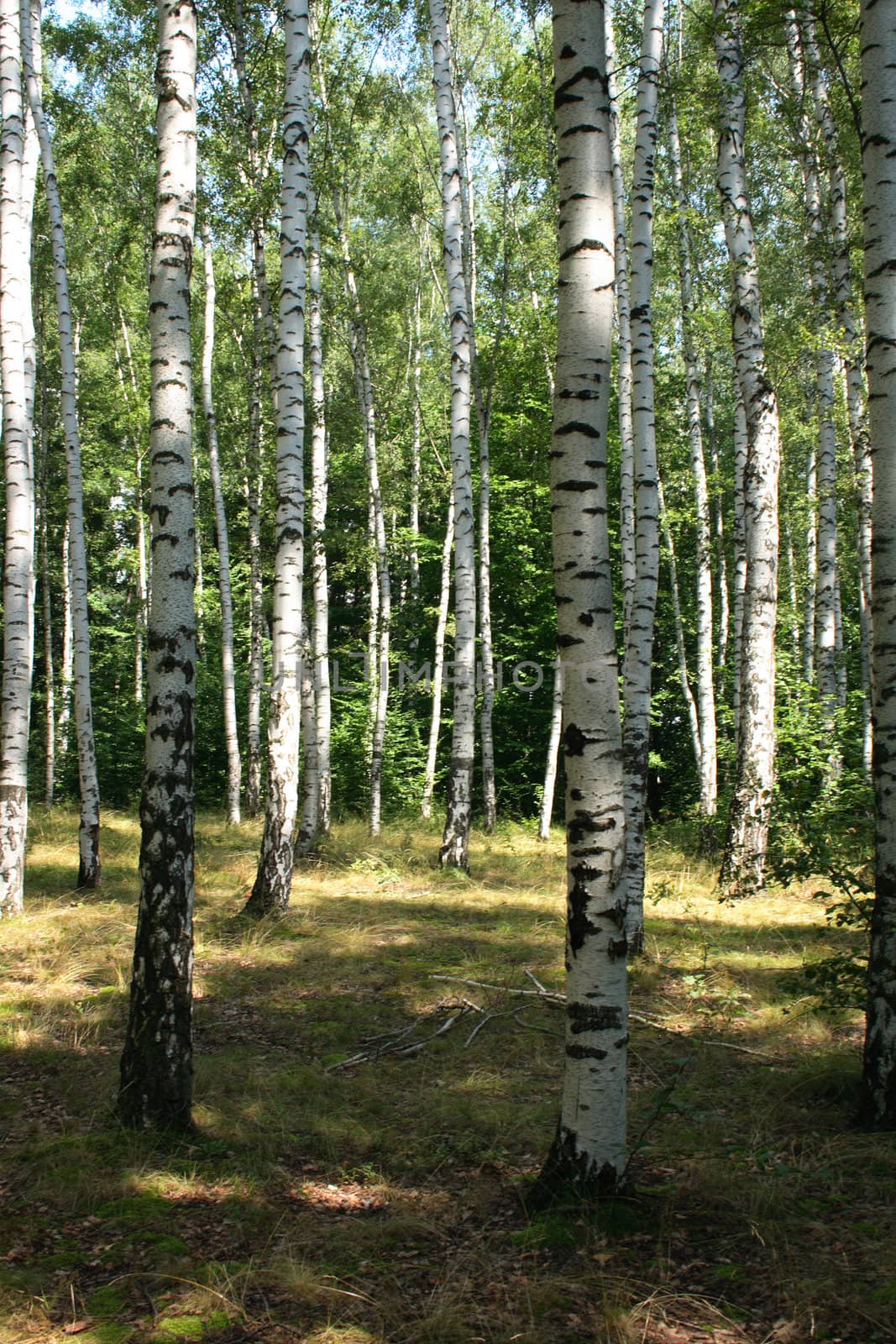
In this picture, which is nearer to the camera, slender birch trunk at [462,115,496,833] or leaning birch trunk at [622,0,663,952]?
leaning birch trunk at [622,0,663,952]

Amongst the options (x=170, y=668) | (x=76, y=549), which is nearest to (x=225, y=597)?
(x=76, y=549)

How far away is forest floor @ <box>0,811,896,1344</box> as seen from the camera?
3.07 meters

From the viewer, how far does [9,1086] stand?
4.99 meters

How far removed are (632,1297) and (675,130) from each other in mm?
14858

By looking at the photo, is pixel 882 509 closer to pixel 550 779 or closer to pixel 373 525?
pixel 550 779

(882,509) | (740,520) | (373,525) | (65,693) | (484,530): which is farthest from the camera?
(65,693)

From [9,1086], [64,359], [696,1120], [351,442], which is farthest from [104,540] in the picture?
[696,1120]

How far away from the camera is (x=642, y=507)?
7570mm

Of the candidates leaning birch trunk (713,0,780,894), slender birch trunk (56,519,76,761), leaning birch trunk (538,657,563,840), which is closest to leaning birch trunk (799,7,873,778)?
leaning birch trunk (713,0,780,894)

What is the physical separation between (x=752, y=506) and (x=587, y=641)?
7.03 meters

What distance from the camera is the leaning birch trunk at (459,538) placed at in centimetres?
1134

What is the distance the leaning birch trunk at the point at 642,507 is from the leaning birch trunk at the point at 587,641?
351 cm

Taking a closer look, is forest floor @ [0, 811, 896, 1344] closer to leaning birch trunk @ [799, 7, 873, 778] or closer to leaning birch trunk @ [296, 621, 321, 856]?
leaning birch trunk @ [296, 621, 321, 856]

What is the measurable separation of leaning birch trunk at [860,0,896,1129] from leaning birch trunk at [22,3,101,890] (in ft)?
25.8
